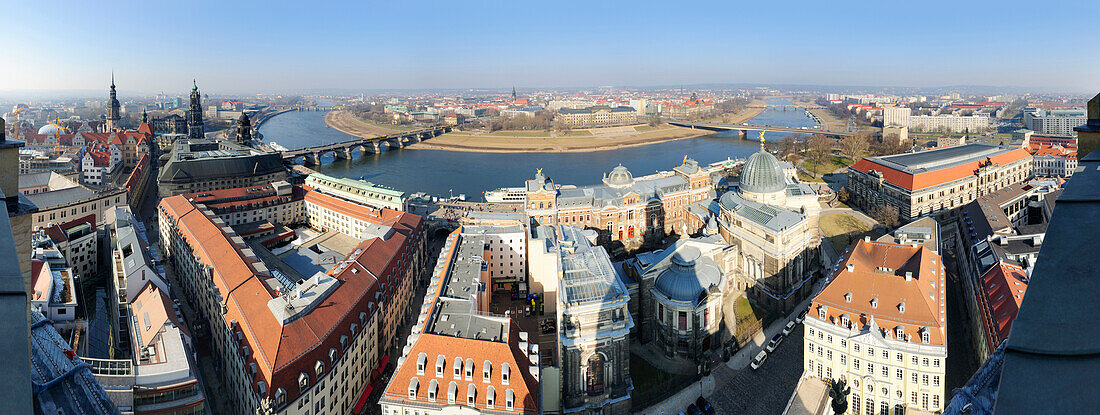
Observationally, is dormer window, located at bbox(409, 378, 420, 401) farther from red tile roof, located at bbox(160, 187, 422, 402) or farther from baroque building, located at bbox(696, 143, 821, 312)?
baroque building, located at bbox(696, 143, 821, 312)

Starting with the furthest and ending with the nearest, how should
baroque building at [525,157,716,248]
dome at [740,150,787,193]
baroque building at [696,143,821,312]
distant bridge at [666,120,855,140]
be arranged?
1. distant bridge at [666,120,855,140]
2. baroque building at [525,157,716,248]
3. dome at [740,150,787,193]
4. baroque building at [696,143,821,312]

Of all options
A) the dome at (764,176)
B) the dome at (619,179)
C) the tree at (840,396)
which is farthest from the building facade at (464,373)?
the dome at (619,179)

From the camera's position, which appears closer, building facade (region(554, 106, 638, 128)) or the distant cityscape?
the distant cityscape

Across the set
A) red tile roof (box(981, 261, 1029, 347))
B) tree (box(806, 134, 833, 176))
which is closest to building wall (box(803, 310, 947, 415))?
red tile roof (box(981, 261, 1029, 347))

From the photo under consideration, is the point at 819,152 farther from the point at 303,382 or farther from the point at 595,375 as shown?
the point at 303,382

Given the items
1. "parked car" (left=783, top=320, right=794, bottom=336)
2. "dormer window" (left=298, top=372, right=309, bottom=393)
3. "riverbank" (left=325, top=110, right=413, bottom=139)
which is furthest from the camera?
"riverbank" (left=325, top=110, right=413, bottom=139)

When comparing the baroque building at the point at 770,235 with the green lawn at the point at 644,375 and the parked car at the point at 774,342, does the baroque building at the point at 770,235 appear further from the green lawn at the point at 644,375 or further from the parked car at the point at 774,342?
the green lawn at the point at 644,375
